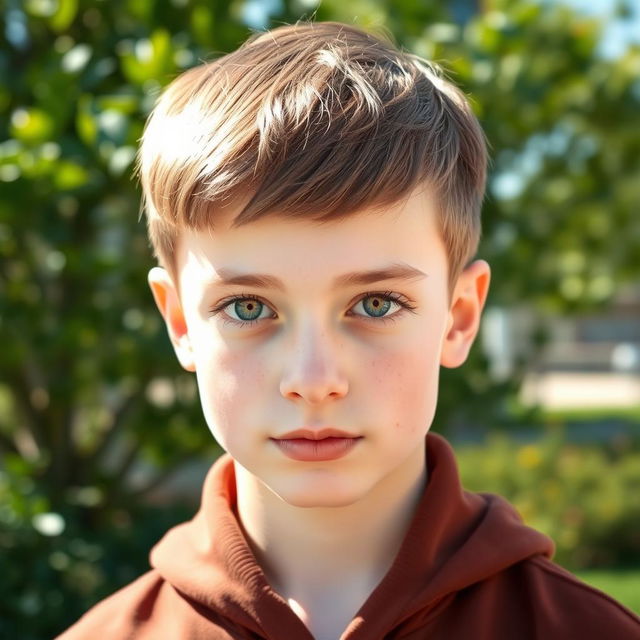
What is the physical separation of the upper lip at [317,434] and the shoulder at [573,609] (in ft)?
1.30

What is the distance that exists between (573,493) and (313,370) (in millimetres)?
6193

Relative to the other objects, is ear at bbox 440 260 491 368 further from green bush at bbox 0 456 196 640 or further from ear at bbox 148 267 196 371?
green bush at bbox 0 456 196 640

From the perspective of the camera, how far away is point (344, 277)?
4.97 feet

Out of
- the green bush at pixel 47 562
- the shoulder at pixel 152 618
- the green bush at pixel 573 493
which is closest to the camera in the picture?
the shoulder at pixel 152 618

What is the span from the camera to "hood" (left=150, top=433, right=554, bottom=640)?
5.32ft

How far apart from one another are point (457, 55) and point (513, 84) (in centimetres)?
25

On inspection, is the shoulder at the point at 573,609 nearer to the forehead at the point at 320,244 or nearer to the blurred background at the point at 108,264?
the forehead at the point at 320,244

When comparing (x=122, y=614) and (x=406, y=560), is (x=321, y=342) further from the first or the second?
(x=122, y=614)

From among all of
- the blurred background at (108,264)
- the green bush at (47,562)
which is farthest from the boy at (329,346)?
the green bush at (47,562)

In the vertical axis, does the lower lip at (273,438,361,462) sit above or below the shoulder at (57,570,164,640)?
above

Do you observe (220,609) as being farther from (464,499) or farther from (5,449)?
(5,449)

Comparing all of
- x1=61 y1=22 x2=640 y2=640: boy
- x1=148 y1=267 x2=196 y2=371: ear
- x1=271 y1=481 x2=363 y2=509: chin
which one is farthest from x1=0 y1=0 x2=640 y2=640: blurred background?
x1=271 y1=481 x2=363 y2=509: chin

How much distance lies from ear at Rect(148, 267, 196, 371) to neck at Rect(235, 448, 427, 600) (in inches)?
10.1

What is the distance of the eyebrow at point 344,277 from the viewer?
1.52 meters
